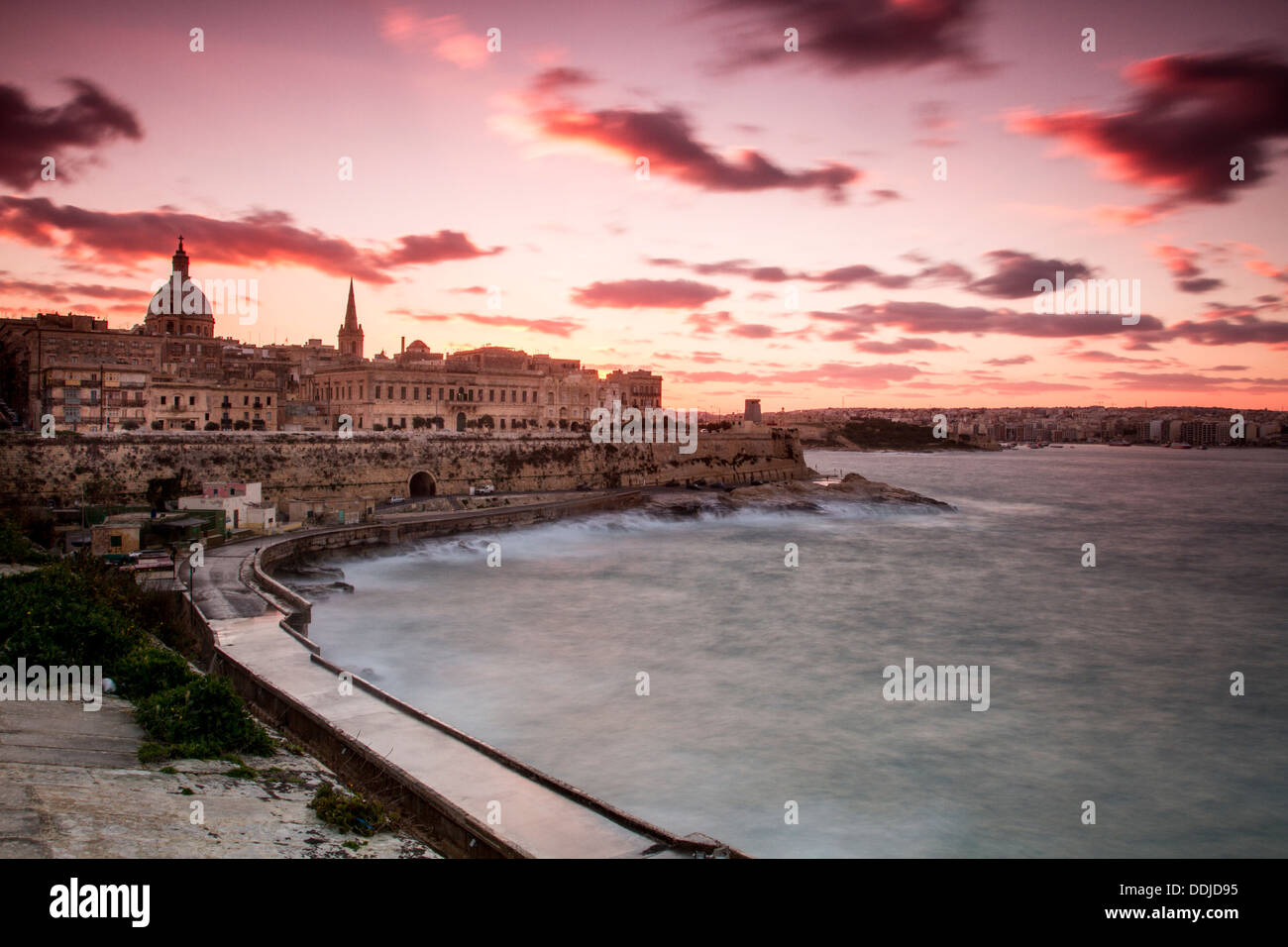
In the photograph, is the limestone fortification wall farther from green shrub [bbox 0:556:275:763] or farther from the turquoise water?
green shrub [bbox 0:556:275:763]

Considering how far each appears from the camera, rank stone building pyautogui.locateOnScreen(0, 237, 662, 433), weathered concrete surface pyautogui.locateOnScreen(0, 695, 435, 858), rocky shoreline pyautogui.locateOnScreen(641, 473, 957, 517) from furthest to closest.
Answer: rocky shoreline pyautogui.locateOnScreen(641, 473, 957, 517)
stone building pyautogui.locateOnScreen(0, 237, 662, 433)
weathered concrete surface pyautogui.locateOnScreen(0, 695, 435, 858)

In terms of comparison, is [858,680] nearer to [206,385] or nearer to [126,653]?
[126,653]

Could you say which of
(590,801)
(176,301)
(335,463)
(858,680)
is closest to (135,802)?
(590,801)

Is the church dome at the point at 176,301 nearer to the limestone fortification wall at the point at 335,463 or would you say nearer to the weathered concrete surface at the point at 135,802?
the limestone fortification wall at the point at 335,463

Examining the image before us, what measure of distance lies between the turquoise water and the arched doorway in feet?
19.7

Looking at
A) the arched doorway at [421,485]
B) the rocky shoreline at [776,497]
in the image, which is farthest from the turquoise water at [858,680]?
the rocky shoreline at [776,497]

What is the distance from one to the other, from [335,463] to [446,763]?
2698 centimetres

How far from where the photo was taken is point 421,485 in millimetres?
37031

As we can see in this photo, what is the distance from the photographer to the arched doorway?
120ft

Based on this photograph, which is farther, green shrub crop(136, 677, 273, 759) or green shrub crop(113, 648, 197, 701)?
green shrub crop(113, 648, 197, 701)

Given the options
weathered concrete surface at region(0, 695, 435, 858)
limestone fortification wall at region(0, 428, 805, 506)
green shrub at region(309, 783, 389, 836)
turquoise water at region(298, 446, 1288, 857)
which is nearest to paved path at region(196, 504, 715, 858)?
green shrub at region(309, 783, 389, 836)

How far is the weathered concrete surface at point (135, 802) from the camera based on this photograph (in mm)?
6121

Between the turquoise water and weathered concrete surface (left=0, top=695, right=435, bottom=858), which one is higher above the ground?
weathered concrete surface (left=0, top=695, right=435, bottom=858)
